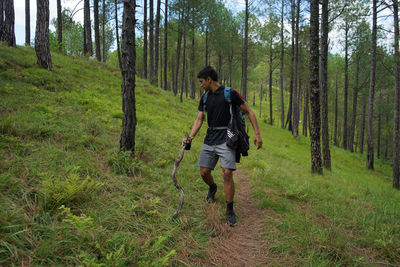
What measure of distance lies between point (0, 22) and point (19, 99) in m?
8.71

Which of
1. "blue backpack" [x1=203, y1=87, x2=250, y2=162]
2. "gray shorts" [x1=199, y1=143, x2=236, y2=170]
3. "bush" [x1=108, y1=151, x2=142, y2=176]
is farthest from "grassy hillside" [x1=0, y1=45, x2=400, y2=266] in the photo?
"blue backpack" [x1=203, y1=87, x2=250, y2=162]

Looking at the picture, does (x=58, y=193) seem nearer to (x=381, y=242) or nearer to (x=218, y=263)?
(x=218, y=263)

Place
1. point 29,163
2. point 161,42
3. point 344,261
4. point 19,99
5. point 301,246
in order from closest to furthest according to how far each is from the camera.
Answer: point 344,261, point 301,246, point 29,163, point 19,99, point 161,42

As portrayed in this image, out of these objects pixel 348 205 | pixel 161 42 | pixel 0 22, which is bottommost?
pixel 348 205

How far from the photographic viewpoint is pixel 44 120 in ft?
16.8

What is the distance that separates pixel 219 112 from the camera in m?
3.60

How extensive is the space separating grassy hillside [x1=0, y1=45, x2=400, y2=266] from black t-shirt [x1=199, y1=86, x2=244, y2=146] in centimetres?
121

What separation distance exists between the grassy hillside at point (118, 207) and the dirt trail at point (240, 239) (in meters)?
0.12

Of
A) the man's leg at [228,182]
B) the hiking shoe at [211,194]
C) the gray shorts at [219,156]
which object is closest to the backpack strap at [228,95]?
the gray shorts at [219,156]

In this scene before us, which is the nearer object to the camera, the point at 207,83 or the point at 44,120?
the point at 207,83

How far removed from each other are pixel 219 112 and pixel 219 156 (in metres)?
0.74

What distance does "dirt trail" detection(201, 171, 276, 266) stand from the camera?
2.64 meters

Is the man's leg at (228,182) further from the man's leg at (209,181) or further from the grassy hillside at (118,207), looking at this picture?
the grassy hillside at (118,207)

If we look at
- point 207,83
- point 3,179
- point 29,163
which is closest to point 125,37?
point 207,83
